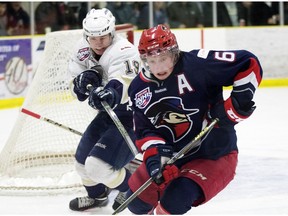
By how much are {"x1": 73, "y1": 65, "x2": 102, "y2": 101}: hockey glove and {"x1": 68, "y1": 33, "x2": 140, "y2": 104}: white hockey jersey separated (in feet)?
0.18

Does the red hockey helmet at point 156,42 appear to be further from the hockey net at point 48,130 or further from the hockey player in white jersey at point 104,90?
the hockey net at point 48,130

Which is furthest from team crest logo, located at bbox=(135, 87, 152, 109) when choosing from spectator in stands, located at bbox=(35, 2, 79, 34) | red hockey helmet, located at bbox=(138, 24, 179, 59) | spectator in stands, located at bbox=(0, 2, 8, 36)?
spectator in stands, located at bbox=(35, 2, 79, 34)

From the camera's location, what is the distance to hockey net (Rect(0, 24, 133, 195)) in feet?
14.2

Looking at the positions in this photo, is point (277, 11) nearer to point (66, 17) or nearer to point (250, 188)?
point (66, 17)

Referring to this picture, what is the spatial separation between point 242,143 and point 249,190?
1.50 m

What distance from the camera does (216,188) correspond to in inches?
107

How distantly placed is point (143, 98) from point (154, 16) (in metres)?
6.24

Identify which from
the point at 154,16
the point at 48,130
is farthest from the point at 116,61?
the point at 154,16

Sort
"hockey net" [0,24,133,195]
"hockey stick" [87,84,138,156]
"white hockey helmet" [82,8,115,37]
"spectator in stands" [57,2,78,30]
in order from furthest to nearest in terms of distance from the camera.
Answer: "spectator in stands" [57,2,78,30] → "hockey net" [0,24,133,195] → "white hockey helmet" [82,8,115,37] → "hockey stick" [87,84,138,156]

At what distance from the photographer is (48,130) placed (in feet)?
16.2

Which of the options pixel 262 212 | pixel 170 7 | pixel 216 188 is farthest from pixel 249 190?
pixel 170 7

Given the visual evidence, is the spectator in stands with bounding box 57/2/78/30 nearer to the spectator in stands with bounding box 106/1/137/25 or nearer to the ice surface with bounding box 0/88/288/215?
the spectator in stands with bounding box 106/1/137/25

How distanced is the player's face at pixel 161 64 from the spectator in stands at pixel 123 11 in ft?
19.3

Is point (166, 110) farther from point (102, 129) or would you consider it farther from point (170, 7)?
point (170, 7)
